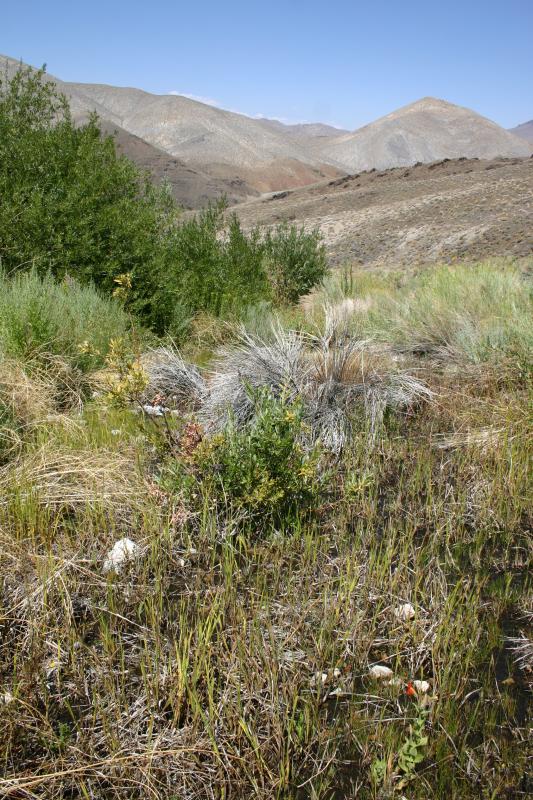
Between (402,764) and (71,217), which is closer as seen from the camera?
(402,764)

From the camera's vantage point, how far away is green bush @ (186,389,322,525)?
3.23 m

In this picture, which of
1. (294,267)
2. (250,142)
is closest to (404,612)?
(294,267)

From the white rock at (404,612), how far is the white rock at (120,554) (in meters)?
1.21

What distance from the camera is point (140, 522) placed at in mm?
3184

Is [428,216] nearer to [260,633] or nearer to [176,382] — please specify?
[176,382]

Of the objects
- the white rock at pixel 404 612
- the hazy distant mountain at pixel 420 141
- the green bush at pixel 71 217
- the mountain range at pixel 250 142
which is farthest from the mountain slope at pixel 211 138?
the white rock at pixel 404 612

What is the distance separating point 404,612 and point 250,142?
94740 mm

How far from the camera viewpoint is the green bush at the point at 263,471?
10.6 ft

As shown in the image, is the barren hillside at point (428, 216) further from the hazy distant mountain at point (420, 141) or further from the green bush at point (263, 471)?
the hazy distant mountain at point (420, 141)

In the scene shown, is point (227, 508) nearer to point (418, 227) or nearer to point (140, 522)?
point (140, 522)

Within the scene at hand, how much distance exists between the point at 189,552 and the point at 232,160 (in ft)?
272

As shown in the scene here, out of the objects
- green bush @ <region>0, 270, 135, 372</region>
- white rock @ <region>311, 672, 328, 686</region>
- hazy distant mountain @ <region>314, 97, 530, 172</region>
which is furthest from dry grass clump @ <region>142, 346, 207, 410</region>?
hazy distant mountain @ <region>314, 97, 530, 172</region>

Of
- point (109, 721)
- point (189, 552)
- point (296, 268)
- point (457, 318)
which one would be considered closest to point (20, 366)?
point (189, 552)

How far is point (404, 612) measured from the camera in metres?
2.66
